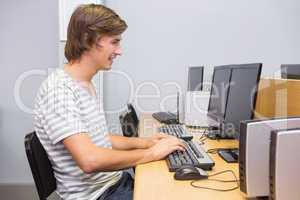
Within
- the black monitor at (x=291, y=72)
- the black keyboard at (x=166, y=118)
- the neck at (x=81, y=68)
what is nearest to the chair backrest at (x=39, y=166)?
the neck at (x=81, y=68)

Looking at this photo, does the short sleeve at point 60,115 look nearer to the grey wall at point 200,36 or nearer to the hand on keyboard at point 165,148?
the hand on keyboard at point 165,148

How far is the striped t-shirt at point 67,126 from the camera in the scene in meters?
1.18

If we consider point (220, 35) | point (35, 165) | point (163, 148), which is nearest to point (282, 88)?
point (163, 148)

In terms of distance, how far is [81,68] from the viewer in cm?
138

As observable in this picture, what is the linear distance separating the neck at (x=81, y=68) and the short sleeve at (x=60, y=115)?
0.47 ft

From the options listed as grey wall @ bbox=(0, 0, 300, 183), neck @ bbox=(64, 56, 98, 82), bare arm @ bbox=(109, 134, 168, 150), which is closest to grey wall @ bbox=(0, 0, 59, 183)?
grey wall @ bbox=(0, 0, 300, 183)

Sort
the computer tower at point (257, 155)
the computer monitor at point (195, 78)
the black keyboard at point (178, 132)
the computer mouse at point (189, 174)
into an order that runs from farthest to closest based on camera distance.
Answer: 1. the computer monitor at point (195, 78)
2. the black keyboard at point (178, 132)
3. the computer mouse at point (189, 174)
4. the computer tower at point (257, 155)

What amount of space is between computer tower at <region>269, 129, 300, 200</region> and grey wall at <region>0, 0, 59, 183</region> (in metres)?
2.37

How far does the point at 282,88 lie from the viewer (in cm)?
155

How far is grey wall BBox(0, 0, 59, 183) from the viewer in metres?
2.83

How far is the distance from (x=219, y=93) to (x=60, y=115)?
3.23 feet

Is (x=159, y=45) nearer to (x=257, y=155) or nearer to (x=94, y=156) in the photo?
(x=94, y=156)

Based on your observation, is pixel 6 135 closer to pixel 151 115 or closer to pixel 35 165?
pixel 151 115

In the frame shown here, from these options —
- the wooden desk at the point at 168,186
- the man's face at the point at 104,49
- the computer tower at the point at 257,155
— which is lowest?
the wooden desk at the point at 168,186
